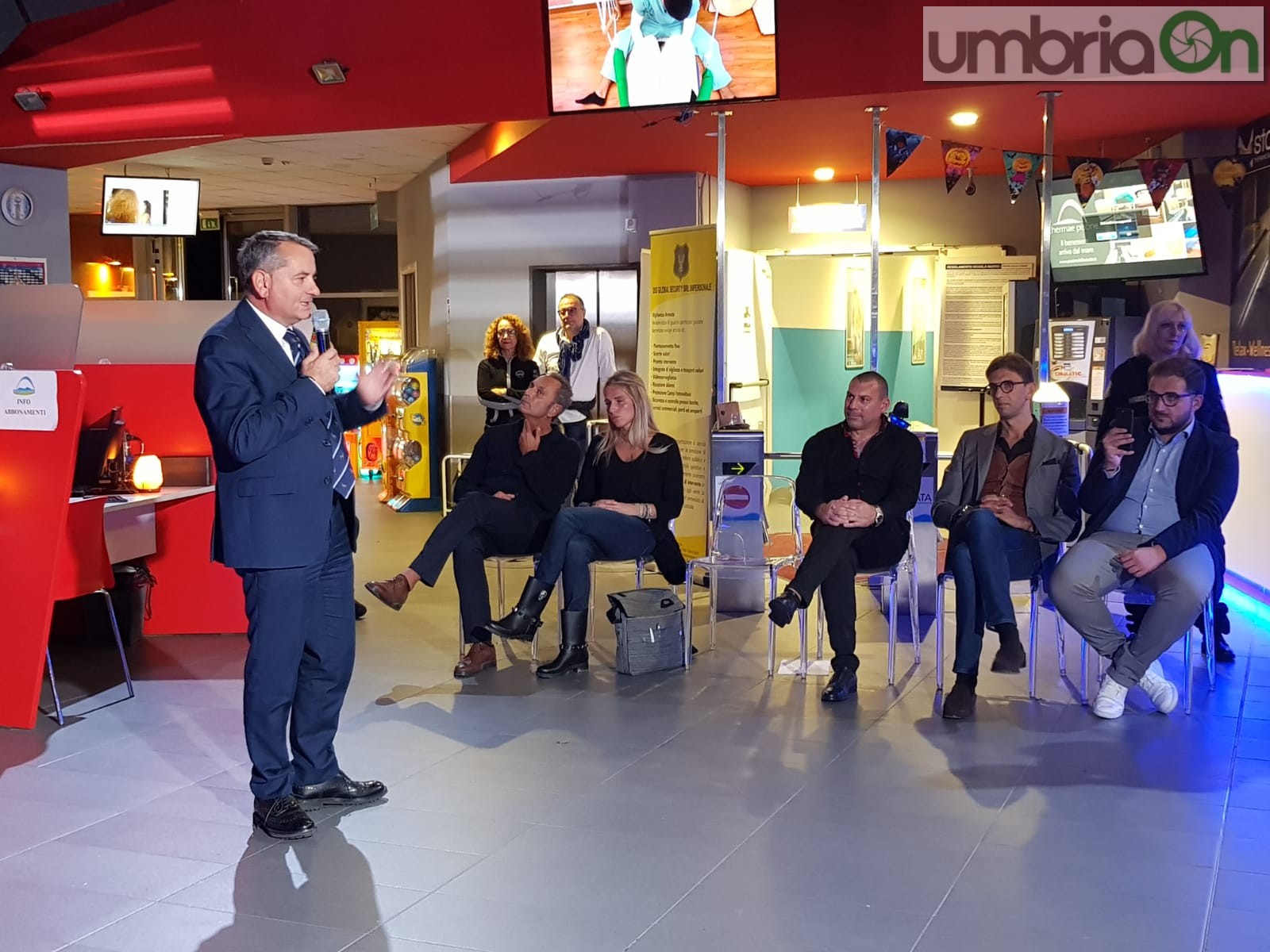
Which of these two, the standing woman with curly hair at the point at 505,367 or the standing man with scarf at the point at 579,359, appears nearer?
the standing man with scarf at the point at 579,359

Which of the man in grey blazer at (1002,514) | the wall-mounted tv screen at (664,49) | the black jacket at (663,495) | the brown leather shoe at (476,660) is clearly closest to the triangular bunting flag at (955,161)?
the wall-mounted tv screen at (664,49)

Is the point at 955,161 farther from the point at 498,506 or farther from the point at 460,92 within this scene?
the point at 498,506

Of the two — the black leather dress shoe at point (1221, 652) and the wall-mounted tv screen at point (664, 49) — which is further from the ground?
the wall-mounted tv screen at point (664, 49)

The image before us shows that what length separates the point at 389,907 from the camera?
2.82 m

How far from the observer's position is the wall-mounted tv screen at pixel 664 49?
6.07 metres

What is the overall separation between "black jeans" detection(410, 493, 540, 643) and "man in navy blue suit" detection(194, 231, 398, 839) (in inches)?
61.0

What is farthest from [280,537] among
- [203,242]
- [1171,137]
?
[203,242]

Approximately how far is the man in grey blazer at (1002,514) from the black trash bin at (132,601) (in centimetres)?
322

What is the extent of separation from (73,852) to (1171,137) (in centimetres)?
703

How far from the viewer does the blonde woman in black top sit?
4.99 metres

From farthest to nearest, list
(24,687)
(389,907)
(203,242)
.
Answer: (203,242) < (24,687) < (389,907)

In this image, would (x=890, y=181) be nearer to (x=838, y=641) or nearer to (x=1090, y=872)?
(x=838, y=641)

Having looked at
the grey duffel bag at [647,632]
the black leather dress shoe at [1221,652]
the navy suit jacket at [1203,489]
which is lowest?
the black leather dress shoe at [1221,652]

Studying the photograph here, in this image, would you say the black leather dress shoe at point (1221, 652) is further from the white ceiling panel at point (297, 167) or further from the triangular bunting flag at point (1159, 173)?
the white ceiling panel at point (297, 167)
